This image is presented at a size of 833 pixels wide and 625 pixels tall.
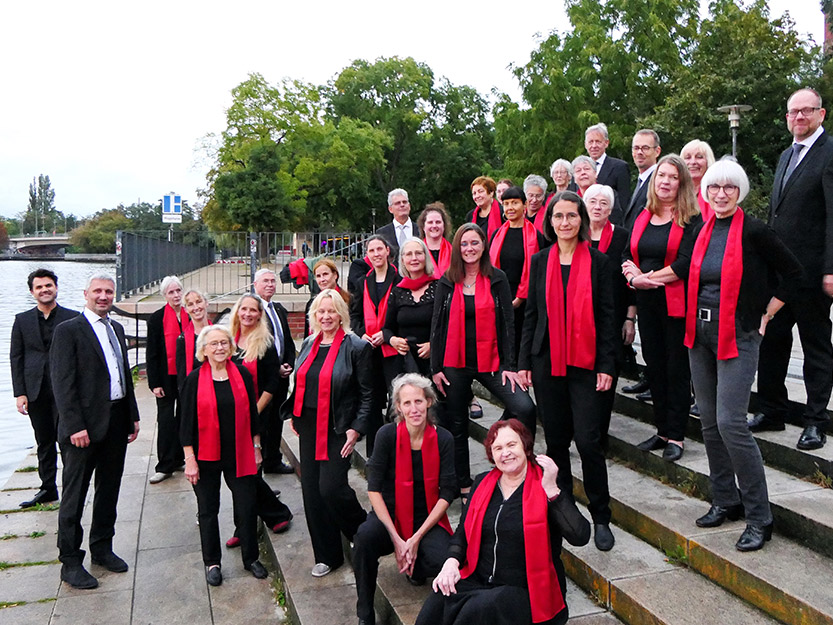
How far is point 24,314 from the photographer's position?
19.6 ft

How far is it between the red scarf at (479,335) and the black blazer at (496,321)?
0.15ft

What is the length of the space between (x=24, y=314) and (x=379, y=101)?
121 feet

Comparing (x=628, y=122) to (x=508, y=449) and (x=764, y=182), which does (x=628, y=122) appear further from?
(x=508, y=449)

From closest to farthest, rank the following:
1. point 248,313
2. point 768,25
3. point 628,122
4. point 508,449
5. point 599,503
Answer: point 508,449, point 599,503, point 248,313, point 768,25, point 628,122

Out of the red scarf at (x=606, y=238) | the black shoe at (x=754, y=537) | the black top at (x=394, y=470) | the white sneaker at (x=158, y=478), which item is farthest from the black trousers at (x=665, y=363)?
the white sneaker at (x=158, y=478)

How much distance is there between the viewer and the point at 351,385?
4.42m

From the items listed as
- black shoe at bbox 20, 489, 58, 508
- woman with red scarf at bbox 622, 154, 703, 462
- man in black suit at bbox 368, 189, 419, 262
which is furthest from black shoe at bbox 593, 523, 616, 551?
black shoe at bbox 20, 489, 58, 508

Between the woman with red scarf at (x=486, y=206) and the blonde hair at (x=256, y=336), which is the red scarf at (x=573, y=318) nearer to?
the woman with red scarf at (x=486, y=206)

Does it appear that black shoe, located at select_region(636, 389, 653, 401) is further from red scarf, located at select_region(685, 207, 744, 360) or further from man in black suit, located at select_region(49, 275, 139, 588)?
man in black suit, located at select_region(49, 275, 139, 588)

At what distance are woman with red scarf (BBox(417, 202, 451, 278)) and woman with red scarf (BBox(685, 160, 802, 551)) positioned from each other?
7.19 ft

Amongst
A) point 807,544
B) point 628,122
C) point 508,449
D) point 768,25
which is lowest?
point 807,544

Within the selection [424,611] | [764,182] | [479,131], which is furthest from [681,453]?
[479,131]

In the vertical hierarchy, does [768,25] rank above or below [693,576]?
above

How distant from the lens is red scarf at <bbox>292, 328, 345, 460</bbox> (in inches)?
171
